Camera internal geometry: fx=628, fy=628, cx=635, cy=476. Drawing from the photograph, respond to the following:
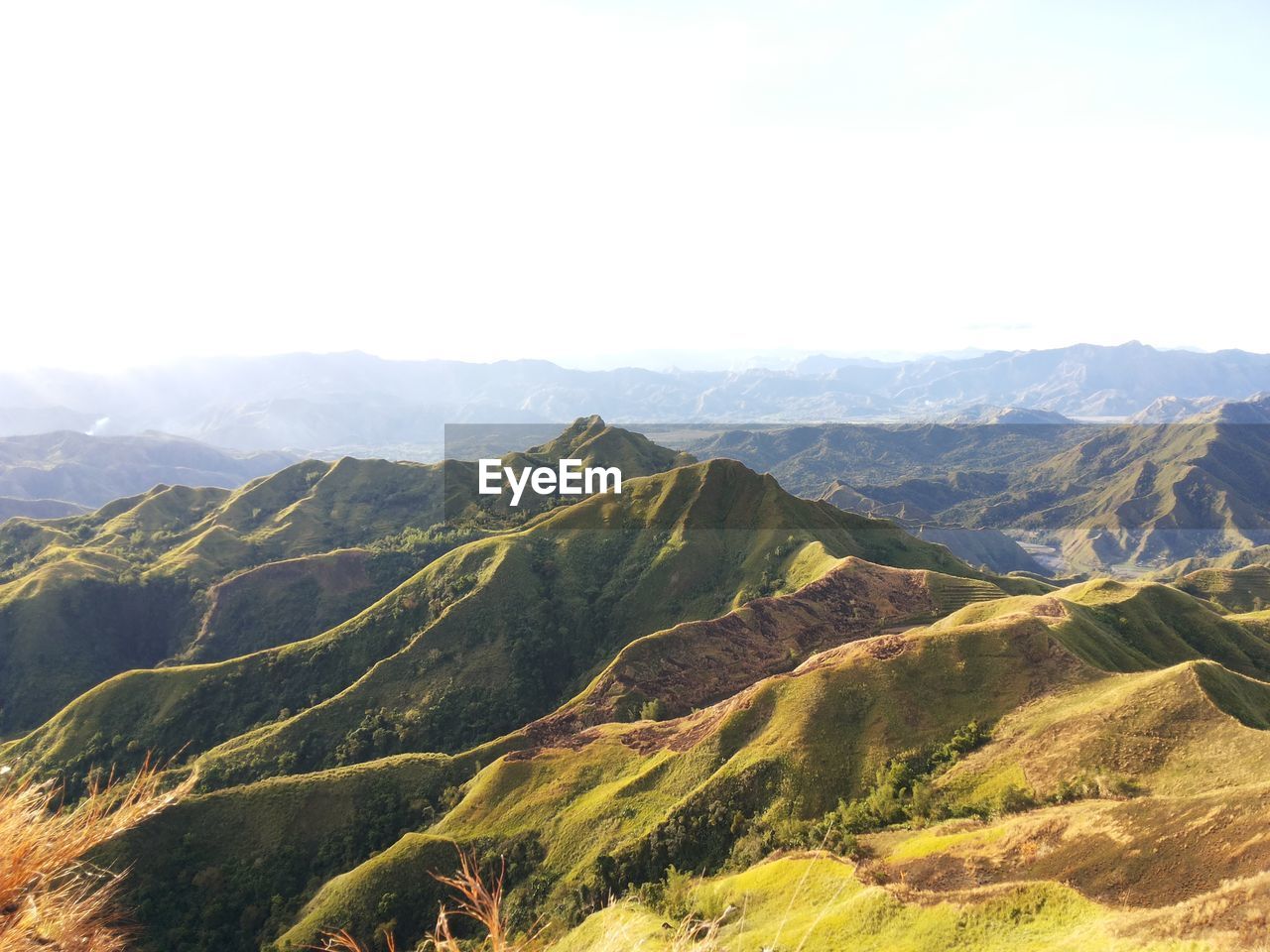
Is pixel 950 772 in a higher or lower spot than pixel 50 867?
lower

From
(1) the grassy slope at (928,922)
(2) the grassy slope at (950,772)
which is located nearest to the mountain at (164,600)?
(2) the grassy slope at (950,772)

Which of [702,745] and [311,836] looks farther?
[311,836]

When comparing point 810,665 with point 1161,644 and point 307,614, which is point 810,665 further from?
point 307,614

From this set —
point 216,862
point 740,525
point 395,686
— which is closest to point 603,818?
point 216,862

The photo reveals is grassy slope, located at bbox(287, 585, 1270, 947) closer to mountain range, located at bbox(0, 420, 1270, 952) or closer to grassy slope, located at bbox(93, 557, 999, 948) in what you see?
mountain range, located at bbox(0, 420, 1270, 952)

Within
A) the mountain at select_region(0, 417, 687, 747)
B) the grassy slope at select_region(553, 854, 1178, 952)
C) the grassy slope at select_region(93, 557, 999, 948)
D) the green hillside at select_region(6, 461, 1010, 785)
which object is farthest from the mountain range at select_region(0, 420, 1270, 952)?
the mountain at select_region(0, 417, 687, 747)

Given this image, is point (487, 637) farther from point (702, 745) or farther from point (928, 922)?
point (928, 922)

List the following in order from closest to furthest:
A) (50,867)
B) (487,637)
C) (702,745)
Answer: (50,867) < (702,745) < (487,637)

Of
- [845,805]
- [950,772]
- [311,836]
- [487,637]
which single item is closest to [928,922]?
[845,805]
